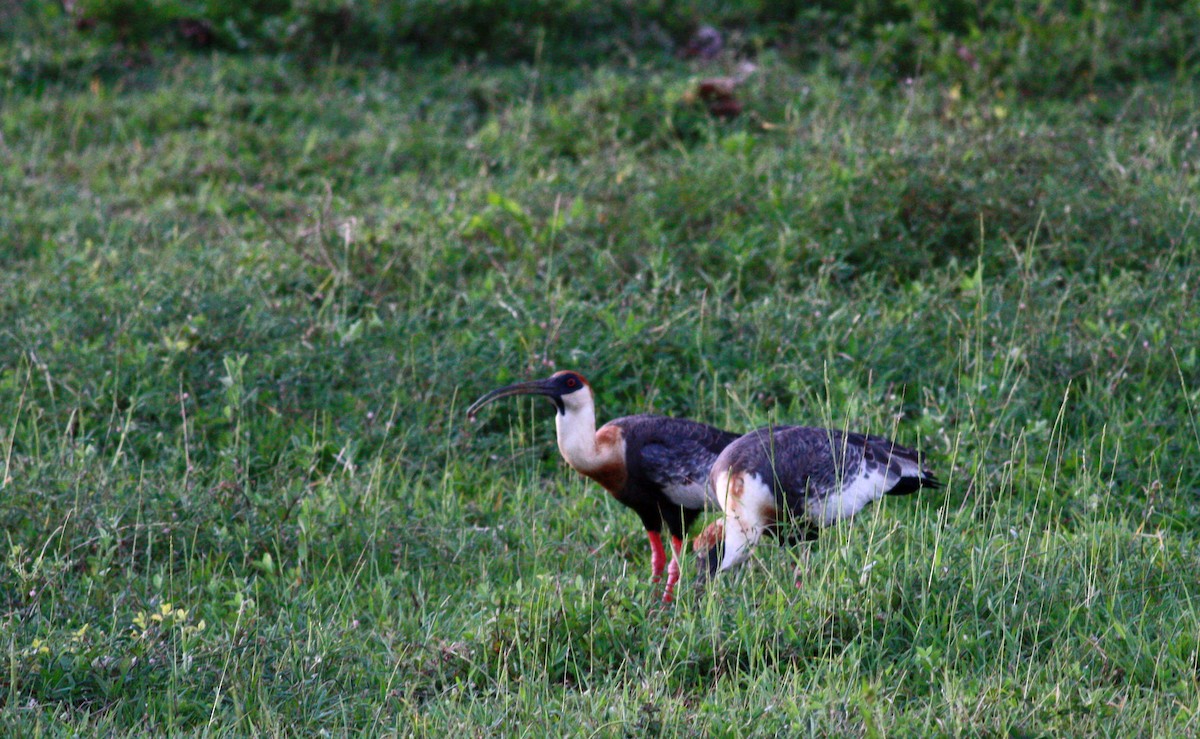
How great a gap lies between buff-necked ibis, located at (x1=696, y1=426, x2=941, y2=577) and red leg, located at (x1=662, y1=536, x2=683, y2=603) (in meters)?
0.10

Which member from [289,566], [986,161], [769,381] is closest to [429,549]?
[289,566]

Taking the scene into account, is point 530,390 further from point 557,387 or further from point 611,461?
point 611,461

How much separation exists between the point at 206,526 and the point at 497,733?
1.75 meters

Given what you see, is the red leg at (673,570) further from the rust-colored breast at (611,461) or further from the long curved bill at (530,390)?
the long curved bill at (530,390)

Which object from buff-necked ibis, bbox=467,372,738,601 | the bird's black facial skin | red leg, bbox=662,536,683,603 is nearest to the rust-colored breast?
buff-necked ibis, bbox=467,372,738,601

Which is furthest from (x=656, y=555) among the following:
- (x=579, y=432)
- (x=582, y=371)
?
(x=582, y=371)

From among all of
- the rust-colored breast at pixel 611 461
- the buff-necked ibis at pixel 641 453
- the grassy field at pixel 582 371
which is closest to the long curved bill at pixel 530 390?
the buff-necked ibis at pixel 641 453

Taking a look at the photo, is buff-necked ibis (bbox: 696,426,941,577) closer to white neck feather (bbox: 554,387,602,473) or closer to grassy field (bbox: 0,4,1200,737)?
grassy field (bbox: 0,4,1200,737)

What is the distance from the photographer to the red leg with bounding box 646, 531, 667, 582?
189 inches

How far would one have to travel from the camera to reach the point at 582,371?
19.3 feet

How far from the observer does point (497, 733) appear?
3582 mm

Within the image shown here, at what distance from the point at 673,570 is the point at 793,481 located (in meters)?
0.50

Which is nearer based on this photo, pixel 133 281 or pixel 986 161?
pixel 133 281

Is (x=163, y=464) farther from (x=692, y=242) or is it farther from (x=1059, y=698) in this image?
(x=1059, y=698)
